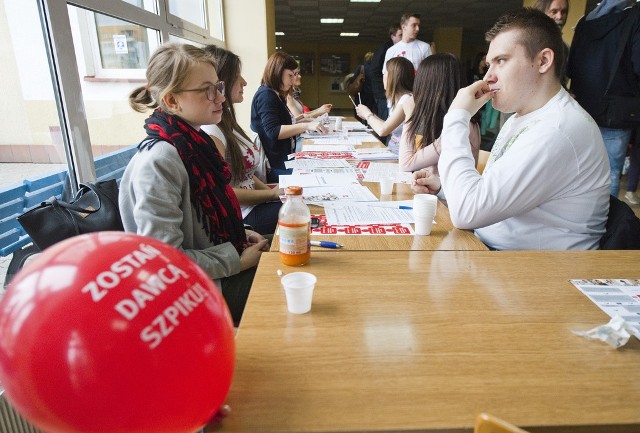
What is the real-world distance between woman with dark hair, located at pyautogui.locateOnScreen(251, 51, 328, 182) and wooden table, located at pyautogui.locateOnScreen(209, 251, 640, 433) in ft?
6.44

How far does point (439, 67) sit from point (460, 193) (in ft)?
3.43

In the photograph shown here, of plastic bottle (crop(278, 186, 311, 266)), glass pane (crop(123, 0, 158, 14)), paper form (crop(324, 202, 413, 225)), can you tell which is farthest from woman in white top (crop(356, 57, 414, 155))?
plastic bottle (crop(278, 186, 311, 266))

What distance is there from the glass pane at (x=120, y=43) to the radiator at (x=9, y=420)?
1.44 metres

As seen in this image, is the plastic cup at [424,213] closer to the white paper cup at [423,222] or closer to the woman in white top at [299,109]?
the white paper cup at [423,222]

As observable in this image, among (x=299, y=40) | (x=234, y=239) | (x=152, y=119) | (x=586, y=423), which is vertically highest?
(x=299, y=40)

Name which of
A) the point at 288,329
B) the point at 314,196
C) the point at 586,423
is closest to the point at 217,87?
the point at 314,196

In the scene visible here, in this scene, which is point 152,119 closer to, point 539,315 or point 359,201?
point 359,201

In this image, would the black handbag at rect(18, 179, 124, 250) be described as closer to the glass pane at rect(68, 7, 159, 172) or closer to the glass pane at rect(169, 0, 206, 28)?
the glass pane at rect(68, 7, 159, 172)

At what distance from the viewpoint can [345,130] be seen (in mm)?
3592

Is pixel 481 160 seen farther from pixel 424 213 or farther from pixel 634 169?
pixel 634 169

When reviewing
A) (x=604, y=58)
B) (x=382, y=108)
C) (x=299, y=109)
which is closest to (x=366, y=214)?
(x=604, y=58)

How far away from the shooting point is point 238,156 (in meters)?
1.87

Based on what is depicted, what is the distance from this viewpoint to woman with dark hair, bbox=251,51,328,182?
2.85 m

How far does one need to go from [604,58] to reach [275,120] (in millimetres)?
2070
